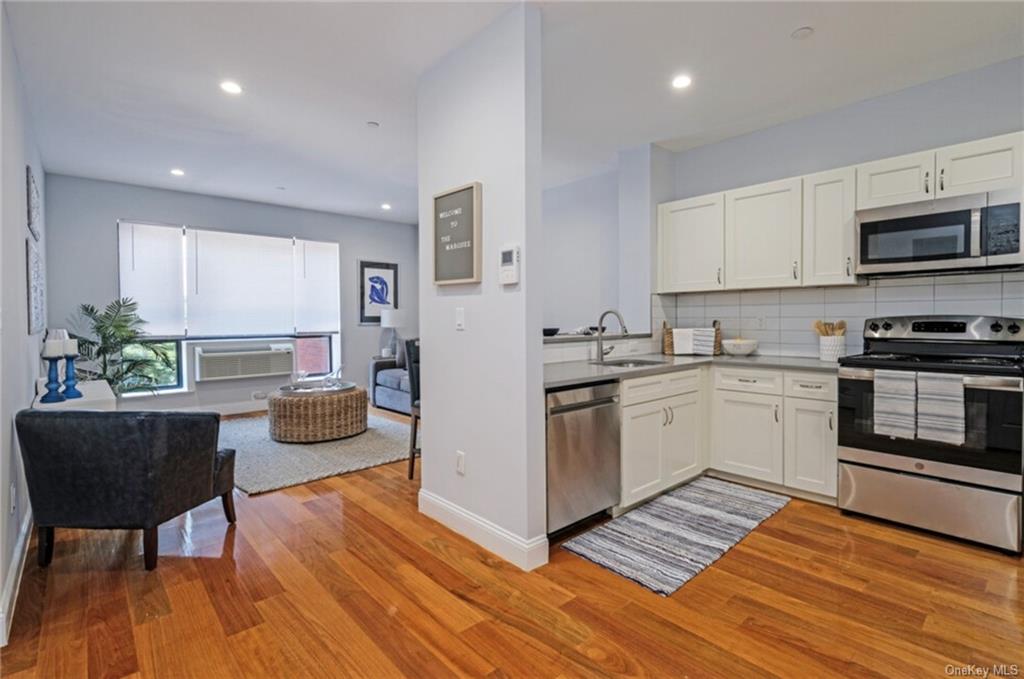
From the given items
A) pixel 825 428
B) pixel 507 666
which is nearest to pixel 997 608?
pixel 825 428

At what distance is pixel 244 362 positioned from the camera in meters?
6.06

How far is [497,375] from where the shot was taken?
2.41 meters

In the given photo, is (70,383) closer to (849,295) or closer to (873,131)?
(849,295)

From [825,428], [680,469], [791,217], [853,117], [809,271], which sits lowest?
[680,469]

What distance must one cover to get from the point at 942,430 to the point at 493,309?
2418mm

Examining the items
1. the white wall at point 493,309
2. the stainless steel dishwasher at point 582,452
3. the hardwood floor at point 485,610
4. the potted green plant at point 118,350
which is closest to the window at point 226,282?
the potted green plant at point 118,350

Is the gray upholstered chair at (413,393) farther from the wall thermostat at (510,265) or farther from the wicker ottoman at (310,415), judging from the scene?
the wall thermostat at (510,265)

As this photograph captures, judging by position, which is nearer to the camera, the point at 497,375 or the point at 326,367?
the point at 497,375

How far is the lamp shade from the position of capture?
7.11 m

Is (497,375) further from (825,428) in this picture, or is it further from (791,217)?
(791,217)

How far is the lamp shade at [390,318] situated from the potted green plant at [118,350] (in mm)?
2669

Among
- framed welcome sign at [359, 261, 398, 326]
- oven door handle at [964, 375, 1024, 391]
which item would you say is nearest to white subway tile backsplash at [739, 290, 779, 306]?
oven door handle at [964, 375, 1024, 391]

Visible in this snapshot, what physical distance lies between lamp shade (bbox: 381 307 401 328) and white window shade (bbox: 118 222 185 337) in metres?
2.46

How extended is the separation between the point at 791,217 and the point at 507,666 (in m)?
3.30
